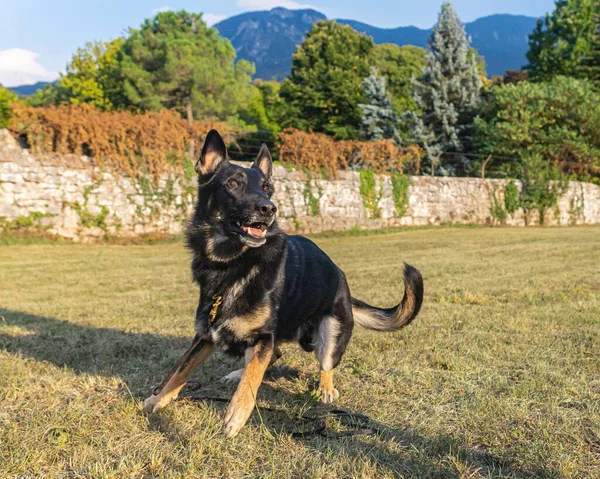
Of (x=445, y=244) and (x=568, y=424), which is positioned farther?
(x=445, y=244)

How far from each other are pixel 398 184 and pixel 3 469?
2042 cm

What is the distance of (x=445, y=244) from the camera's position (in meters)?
15.6

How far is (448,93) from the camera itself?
30.1 m

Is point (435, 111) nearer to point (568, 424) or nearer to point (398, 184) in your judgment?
point (398, 184)

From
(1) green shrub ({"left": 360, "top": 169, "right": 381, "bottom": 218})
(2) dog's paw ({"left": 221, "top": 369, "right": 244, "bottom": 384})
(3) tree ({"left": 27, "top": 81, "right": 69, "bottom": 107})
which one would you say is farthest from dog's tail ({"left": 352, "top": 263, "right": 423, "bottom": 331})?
(3) tree ({"left": 27, "top": 81, "right": 69, "bottom": 107})

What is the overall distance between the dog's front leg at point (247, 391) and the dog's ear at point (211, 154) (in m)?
1.35

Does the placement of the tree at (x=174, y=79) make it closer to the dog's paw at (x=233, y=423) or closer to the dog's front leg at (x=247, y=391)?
the dog's front leg at (x=247, y=391)

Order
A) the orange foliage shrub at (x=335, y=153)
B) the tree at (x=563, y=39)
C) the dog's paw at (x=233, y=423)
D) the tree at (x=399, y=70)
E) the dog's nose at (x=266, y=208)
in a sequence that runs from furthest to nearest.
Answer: the tree at (x=399, y=70)
the tree at (x=563, y=39)
the orange foliage shrub at (x=335, y=153)
the dog's nose at (x=266, y=208)
the dog's paw at (x=233, y=423)

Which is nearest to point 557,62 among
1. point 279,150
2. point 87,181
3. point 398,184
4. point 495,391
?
point 398,184

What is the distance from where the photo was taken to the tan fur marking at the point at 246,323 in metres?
2.91

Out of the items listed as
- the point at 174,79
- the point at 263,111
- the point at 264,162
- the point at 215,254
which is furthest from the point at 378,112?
the point at 215,254

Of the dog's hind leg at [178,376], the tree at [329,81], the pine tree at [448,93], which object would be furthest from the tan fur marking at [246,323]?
the tree at [329,81]

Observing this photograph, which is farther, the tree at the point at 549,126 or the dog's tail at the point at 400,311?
the tree at the point at 549,126

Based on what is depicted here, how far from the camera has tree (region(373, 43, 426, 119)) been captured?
37906 mm
